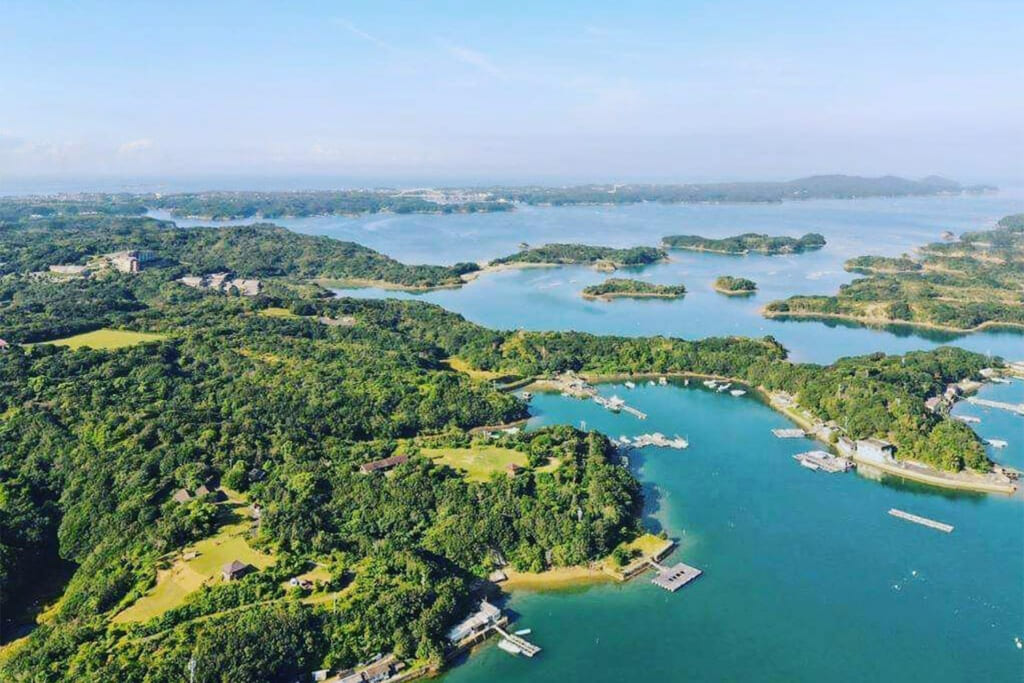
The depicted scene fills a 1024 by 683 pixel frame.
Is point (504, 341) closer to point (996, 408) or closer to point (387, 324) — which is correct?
point (387, 324)

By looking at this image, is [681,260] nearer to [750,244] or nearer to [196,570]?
[750,244]

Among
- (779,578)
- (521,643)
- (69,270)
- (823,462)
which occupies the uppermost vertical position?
(69,270)

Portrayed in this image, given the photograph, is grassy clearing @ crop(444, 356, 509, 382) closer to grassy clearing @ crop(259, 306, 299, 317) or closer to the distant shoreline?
grassy clearing @ crop(259, 306, 299, 317)

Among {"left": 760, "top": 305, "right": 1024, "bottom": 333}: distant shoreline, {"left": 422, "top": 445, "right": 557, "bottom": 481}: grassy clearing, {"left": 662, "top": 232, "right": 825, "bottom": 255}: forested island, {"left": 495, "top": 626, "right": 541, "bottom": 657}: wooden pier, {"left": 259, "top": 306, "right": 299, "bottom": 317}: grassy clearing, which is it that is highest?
{"left": 662, "top": 232, "right": 825, "bottom": 255}: forested island

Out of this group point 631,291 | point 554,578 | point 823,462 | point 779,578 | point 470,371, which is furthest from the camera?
point 631,291

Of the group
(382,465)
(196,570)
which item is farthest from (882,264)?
(196,570)

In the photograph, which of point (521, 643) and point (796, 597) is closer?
point (521, 643)

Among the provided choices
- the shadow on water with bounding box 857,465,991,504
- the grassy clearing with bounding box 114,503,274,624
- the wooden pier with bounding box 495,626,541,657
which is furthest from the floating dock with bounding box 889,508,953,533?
the grassy clearing with bounding box 114,503,274,624
